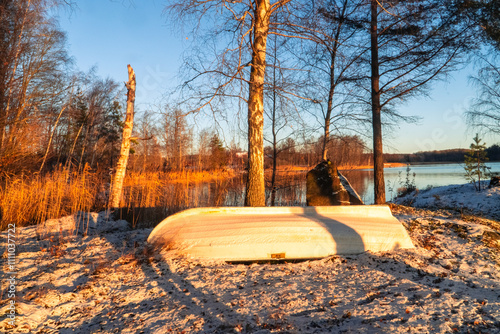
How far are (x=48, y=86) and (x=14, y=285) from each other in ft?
46.0

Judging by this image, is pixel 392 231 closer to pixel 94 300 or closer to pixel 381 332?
pixel 381 332

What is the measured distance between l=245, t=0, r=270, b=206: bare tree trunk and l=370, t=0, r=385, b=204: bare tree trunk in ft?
12.5

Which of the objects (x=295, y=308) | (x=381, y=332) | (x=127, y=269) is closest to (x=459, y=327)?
(x=381, y=332)

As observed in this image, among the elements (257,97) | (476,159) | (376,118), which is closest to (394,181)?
(476,159)

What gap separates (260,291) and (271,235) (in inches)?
43.5

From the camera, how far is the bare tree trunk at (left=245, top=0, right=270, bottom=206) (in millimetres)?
5273

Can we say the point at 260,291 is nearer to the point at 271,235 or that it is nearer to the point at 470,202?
the point at 271,235

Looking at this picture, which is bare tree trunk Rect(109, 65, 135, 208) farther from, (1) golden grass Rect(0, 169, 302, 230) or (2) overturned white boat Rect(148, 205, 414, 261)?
(2) overturned white boat Rect(148, 205, 414, 261)

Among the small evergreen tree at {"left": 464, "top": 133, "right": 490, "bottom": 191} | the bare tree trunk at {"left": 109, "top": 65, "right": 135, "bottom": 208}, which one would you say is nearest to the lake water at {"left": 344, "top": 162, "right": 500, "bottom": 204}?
the small evergreen tree at {"left": 464, "top": 133, "right": 490, "bottom": 191}

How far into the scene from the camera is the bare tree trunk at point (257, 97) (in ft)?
17.3

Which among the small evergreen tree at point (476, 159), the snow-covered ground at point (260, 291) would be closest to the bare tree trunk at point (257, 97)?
the snow-covered ground at point (260, 291)

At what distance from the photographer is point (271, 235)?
3975 mm

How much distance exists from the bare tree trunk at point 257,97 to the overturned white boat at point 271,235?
1.04 metres

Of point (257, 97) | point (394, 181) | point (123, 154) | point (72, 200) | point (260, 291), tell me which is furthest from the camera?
point (394, 181)
